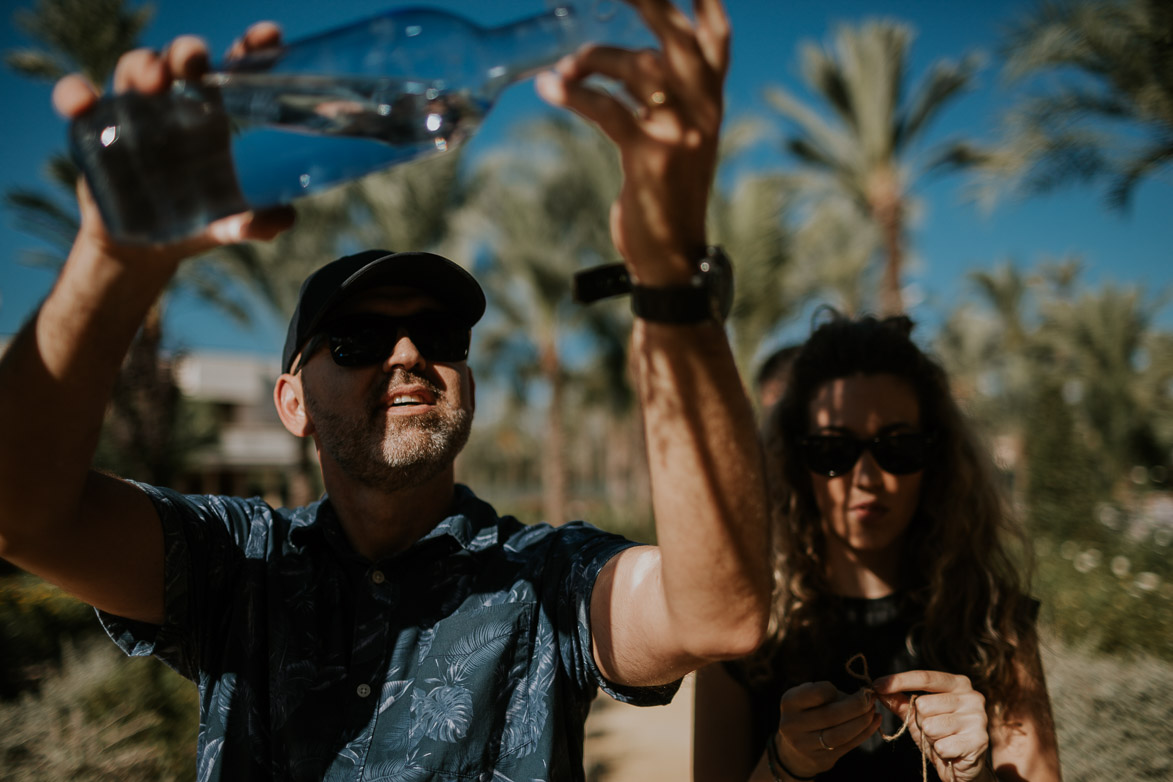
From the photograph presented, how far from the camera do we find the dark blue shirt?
150 centimetres

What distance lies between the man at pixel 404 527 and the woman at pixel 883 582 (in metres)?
0.60

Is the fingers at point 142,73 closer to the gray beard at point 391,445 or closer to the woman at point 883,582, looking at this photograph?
the gray beard at point 391,445

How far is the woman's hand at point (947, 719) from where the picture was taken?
5.24 feet

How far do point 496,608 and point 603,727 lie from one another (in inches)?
226

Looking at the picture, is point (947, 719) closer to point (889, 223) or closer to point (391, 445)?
point (391, 445)

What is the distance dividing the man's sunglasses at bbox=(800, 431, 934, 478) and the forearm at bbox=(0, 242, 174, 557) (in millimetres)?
1701

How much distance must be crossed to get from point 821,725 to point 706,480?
0.79 metres

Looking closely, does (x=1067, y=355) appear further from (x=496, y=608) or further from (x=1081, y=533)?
(x=496, y=608)

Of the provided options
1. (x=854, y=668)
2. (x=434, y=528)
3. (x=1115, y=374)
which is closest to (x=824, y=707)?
(x=854, y=668)

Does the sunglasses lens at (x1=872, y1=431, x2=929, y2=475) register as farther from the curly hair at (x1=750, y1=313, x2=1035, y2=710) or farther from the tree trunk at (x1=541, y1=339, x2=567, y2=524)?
the tree trunk at (x1=541, y1=339, x2=567, y2=524)

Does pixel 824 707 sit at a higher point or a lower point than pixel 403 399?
lower

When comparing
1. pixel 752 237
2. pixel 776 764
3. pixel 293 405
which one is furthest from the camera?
pixel 752 237

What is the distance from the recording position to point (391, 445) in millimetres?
1689

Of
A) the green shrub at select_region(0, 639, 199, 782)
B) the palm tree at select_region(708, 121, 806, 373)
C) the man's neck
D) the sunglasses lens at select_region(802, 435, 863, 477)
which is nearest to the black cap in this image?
the man's neck
